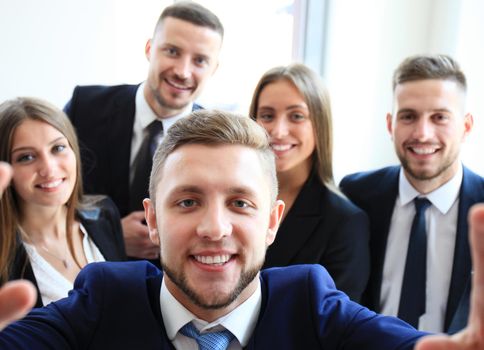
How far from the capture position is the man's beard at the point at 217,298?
1.28m

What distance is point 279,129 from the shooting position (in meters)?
2.27

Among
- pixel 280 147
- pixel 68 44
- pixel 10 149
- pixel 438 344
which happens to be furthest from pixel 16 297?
pixel 68 44

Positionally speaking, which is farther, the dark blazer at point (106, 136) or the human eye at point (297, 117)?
the dark blazer at point (106, 136)

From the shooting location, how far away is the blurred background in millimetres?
3113

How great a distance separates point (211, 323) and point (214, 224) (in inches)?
9.2

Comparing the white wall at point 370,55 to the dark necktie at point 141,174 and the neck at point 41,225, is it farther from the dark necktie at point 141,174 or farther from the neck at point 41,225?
the neck at point 41,225

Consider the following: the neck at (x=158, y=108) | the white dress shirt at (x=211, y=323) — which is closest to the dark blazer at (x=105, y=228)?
the neck at (x=158, y=108)

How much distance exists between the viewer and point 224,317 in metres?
1.31

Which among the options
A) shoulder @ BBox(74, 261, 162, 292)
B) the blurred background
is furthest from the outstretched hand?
the blurred background

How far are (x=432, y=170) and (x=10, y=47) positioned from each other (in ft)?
7.24

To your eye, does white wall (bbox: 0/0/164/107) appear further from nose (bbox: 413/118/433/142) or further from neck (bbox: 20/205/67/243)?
nose (bbox: 413/118/433/142)

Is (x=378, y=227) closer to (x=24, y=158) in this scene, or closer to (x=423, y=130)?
(x=423, y=130)

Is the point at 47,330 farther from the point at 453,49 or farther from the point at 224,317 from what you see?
the point at 453,49

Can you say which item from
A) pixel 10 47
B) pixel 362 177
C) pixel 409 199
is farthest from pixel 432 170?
pixel 10 47
